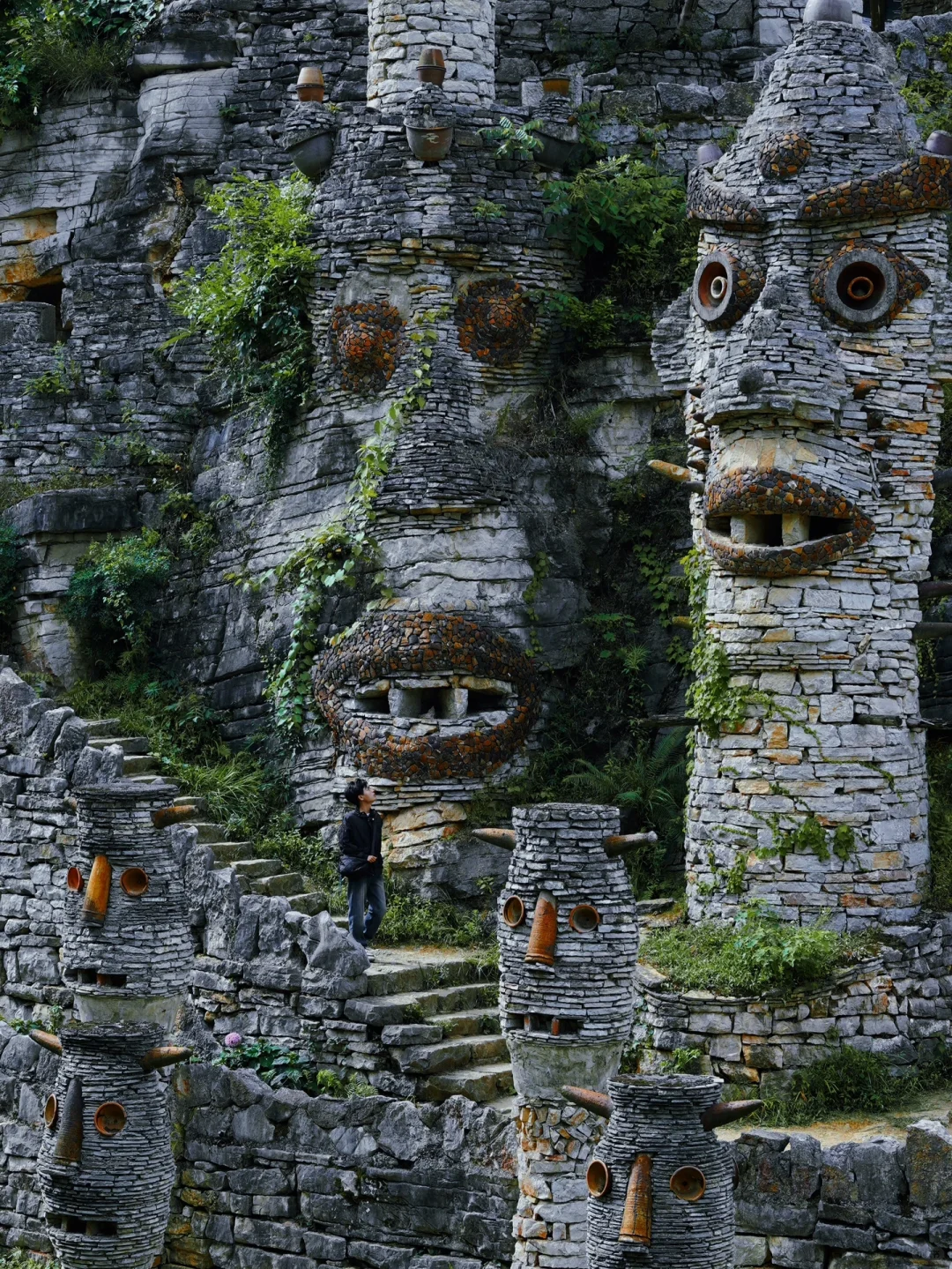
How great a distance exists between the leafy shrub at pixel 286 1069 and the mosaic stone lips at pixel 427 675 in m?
2.73

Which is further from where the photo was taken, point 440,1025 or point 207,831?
point 207,831

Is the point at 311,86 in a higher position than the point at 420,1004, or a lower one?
higher

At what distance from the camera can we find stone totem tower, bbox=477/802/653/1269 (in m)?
12.3

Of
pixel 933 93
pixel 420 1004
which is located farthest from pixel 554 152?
pixel 420 1004

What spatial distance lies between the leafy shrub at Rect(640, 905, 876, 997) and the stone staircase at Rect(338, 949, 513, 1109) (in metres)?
1.23

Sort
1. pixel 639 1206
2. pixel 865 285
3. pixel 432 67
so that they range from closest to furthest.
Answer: pixel 639 1206 < pixel 865 285 < pixel 432 67

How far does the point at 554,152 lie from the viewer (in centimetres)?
1916

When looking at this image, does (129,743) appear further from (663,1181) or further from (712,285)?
(663,1181)


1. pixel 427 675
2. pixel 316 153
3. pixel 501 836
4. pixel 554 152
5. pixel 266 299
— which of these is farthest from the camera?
pixel 266 299

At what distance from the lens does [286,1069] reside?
50.9ft

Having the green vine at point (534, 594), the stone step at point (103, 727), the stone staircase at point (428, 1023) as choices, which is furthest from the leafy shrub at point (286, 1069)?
the green vine at point (534, 594)

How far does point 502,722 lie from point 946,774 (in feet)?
11.1

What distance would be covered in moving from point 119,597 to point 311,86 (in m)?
4.55

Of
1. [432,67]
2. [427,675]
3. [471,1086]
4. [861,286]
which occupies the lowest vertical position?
[471,1086]
